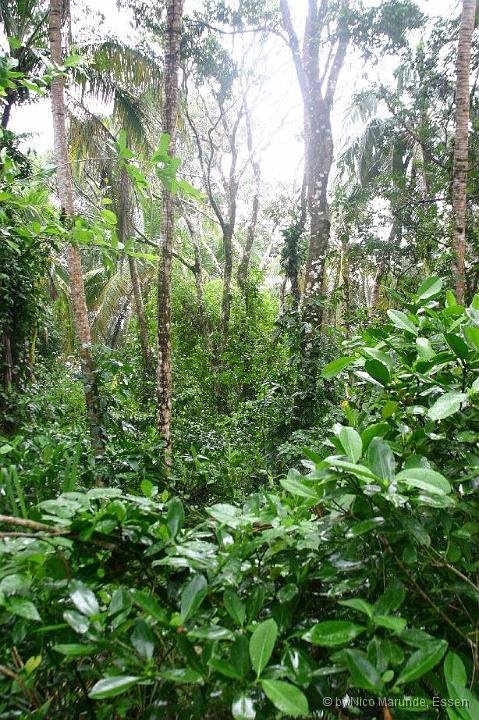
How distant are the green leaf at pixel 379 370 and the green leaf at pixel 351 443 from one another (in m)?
0.22

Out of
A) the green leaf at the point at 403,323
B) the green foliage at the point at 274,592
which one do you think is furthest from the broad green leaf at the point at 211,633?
the green leaf at the point at 403,323

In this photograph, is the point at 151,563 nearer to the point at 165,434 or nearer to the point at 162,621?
the point at 162,621

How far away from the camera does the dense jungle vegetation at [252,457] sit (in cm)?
63

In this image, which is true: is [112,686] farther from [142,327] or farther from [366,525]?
[142,327]

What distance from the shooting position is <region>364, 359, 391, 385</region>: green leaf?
0.93 m

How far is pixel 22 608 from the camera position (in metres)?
0.60

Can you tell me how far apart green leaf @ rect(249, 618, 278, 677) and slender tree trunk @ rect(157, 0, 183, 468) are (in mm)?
3892

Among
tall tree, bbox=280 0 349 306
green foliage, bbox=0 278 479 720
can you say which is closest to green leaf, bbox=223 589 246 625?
green foliage, bbox=0 278 479 720

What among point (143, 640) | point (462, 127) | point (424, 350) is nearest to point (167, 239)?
point (462, 127)

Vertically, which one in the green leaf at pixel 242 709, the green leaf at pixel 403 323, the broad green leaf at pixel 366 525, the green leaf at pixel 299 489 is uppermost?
the green leaf at pixel 403 323

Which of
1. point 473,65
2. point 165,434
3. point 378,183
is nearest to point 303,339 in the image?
point 165,434

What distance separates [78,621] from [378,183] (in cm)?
744

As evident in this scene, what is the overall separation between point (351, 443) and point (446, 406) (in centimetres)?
18

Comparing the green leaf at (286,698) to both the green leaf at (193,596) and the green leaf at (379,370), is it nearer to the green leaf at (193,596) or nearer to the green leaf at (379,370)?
the green leaf at (193,596)
